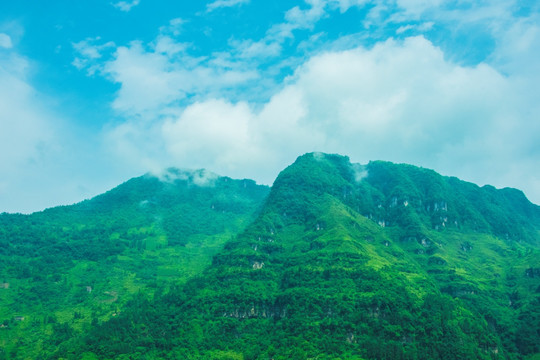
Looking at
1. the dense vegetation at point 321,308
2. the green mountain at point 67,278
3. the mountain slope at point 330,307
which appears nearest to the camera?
the mountain slope at point 330,307

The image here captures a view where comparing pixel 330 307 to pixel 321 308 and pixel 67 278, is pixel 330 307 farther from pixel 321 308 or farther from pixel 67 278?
pixel 67 278

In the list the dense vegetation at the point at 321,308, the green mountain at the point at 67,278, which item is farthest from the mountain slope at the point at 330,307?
the green mountain at the point at 67,278

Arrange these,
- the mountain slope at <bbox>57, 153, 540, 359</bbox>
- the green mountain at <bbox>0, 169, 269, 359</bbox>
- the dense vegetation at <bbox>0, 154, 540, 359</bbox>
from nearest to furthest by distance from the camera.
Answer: the mountain slope at <bbox>57, 153, 540, 359</bbox> < the dense vegetation at <bbox>0, 154, 540, 359</bbox> < the green mountain at <bbox>0, 169, 269, 359</bbox>

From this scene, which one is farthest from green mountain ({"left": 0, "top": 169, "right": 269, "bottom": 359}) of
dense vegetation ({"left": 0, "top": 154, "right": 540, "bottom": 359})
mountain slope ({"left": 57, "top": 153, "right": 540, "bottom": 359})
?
mountain slope ({"left": 57, "top": 153, "right": 540, "bottom": 359})

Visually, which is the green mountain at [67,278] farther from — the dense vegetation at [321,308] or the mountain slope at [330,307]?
the mountain slope at [330,307]

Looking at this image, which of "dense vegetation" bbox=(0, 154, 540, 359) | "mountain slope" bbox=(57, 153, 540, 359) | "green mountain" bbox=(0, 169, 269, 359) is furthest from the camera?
"green mountain" bbox=(0, 169, 269, 359)

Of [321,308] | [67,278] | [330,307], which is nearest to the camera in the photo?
[330,307]

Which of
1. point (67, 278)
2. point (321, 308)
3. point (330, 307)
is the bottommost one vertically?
point (321, 308)

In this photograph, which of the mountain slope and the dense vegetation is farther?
the dense vegetation

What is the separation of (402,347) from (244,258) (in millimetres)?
56743

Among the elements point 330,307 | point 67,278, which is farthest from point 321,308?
point 67,278

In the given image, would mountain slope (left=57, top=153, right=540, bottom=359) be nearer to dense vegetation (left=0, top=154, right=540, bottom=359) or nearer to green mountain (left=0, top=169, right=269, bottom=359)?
dense vegetation (left=0, top=154, right=540, bottom=359)

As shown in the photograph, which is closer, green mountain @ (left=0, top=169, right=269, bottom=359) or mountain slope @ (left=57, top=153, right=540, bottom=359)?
mountain slope @ (left=57, top=153, right=540, bottom=359)

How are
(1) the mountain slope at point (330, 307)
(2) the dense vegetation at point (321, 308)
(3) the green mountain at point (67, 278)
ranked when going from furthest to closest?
(3) the green mountain at point (67, 278) < (2) the dense vegetation at point (321, 308) < (1) the mountain slope at point (330, 307)
